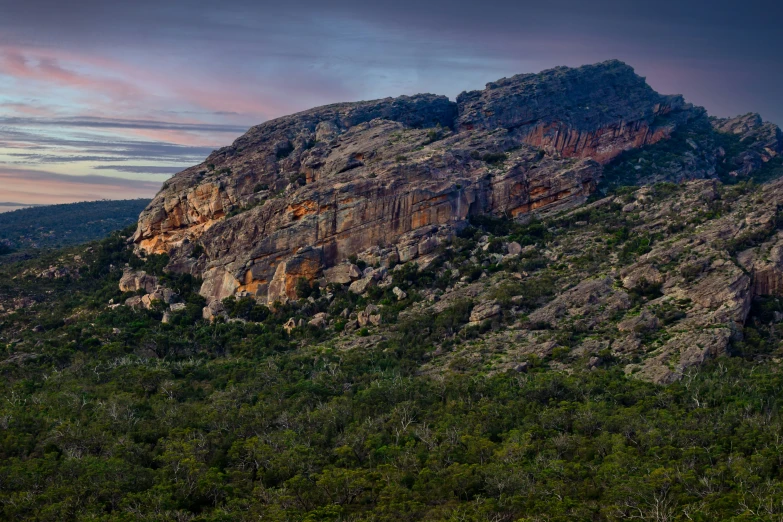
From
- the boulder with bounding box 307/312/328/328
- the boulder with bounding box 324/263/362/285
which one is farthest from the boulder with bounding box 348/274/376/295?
the boulder with bounding box 307/312/328/328

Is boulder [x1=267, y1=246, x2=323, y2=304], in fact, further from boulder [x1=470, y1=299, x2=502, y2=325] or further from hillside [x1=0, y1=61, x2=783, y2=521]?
boulder [x1=470, y1=299, x2=502, y2=325]

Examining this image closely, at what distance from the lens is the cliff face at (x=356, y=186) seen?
102 meters

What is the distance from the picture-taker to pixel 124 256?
12481 cm

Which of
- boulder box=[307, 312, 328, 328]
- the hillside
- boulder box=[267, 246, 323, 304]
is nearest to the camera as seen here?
→ the hillside

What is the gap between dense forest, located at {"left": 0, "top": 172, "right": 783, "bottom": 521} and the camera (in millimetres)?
49337

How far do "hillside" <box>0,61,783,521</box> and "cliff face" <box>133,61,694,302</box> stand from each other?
448 millimetres

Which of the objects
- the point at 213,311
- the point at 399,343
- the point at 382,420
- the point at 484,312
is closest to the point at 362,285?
the point at 399,343

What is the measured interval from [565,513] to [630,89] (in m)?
141

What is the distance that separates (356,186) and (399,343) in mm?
29511

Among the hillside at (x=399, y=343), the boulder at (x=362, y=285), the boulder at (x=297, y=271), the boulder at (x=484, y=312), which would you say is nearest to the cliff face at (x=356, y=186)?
the boulder at (x=297, y=271)

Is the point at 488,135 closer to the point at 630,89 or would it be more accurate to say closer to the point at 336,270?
the point at 336,270

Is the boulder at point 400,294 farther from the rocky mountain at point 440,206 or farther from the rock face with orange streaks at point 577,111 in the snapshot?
the rock face with orange streaks at point 577,111

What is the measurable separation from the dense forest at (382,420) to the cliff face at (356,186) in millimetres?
7238

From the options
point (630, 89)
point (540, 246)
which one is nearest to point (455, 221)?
point (540, 246)
